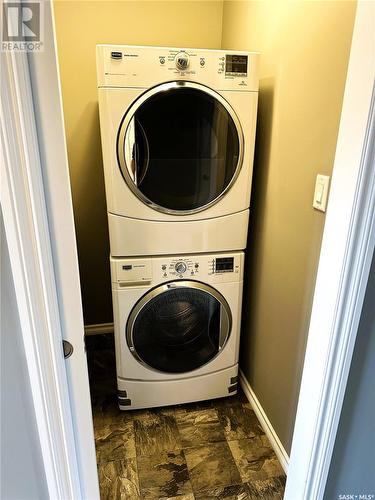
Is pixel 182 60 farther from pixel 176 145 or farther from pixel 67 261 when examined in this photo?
pixel 67 261

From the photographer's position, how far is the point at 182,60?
1359 mm

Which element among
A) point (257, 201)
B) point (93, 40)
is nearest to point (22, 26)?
point (257, 201)

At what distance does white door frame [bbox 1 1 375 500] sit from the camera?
0.65m

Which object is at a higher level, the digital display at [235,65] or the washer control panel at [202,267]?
the digital display at [235,65]

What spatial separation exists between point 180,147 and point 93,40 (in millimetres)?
961

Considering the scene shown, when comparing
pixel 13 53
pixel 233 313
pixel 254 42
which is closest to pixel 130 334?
pixel 233 313

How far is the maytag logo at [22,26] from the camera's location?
58 centimetres

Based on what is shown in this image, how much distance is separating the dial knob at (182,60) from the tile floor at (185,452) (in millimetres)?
1657

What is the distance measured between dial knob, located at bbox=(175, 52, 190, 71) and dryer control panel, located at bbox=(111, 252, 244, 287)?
2.57ft

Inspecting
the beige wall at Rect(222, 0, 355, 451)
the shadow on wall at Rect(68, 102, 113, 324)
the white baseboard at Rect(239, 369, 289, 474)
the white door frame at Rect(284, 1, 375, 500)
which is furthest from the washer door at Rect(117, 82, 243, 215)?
the white baseboard at Rect(239, 369, 289, 474)

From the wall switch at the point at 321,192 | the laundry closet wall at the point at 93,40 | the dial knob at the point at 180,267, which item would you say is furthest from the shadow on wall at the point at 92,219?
the wall switch at the point at 321,192

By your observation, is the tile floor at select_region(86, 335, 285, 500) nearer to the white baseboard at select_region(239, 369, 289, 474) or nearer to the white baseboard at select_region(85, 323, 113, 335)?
the white baseboard at select_region(239, 369, 289, 474)

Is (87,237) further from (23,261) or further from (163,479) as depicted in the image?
(23,261)

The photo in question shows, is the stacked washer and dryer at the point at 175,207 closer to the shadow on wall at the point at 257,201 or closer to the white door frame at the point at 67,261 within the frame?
the shadow on wall at the point at 257,201
